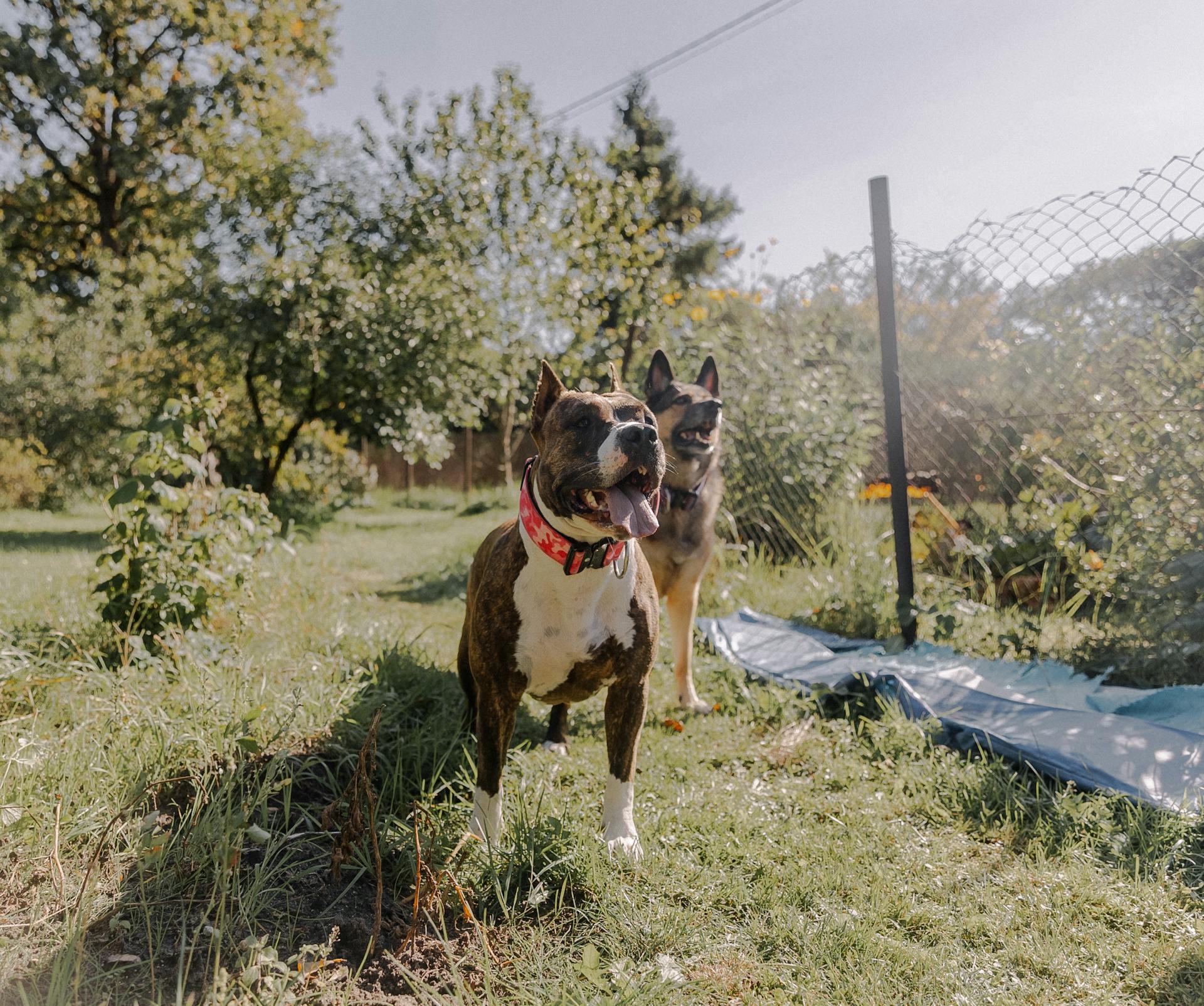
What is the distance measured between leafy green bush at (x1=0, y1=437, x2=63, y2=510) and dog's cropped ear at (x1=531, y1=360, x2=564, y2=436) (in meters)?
13.9

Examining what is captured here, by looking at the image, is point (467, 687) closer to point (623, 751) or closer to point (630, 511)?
point (623, 751)

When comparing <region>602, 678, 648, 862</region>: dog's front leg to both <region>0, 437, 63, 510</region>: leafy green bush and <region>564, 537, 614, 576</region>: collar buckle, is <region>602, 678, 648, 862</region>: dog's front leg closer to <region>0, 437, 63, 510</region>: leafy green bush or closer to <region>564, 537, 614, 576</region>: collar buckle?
<region>564, 537, 614, 576</region>: collar buckle

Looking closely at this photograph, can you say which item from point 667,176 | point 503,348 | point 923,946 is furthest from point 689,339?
point 667,176

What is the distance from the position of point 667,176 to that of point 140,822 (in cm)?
2654

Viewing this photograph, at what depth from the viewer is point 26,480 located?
44.3ft

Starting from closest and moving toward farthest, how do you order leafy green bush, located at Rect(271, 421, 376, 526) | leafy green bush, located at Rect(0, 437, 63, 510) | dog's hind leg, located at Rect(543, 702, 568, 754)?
dog's hind leg, located at Rect(543, 702, 568, 754) < leafy green bush, located at Rect(271, 421, 376, 526) < leafy green bush, located at Rect(0, 437, 63, 510)

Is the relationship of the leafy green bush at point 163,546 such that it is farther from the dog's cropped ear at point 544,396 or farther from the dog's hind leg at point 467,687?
the dog's cropped ear at point 544,396

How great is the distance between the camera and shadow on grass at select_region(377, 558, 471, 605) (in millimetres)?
6227

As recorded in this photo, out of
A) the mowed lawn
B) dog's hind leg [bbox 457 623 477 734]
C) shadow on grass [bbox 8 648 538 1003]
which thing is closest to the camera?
shadow on grass [bbox 8 648 538 1003]

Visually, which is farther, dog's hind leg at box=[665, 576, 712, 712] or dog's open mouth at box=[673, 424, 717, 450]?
dog's hind leg at box=[665, 576, 712, 712]

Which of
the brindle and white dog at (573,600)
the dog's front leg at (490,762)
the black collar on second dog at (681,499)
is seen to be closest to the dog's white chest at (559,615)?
the brindle and white dog at (573,600)

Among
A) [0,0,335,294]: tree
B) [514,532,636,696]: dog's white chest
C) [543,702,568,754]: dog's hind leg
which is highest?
[0,0,335,294]: tree

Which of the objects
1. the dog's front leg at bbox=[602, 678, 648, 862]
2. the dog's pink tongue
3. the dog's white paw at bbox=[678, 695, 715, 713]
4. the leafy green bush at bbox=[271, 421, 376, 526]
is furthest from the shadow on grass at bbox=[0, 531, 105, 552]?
the dog's pink tongue

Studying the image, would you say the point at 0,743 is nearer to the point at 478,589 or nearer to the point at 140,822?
the point at 140,822
